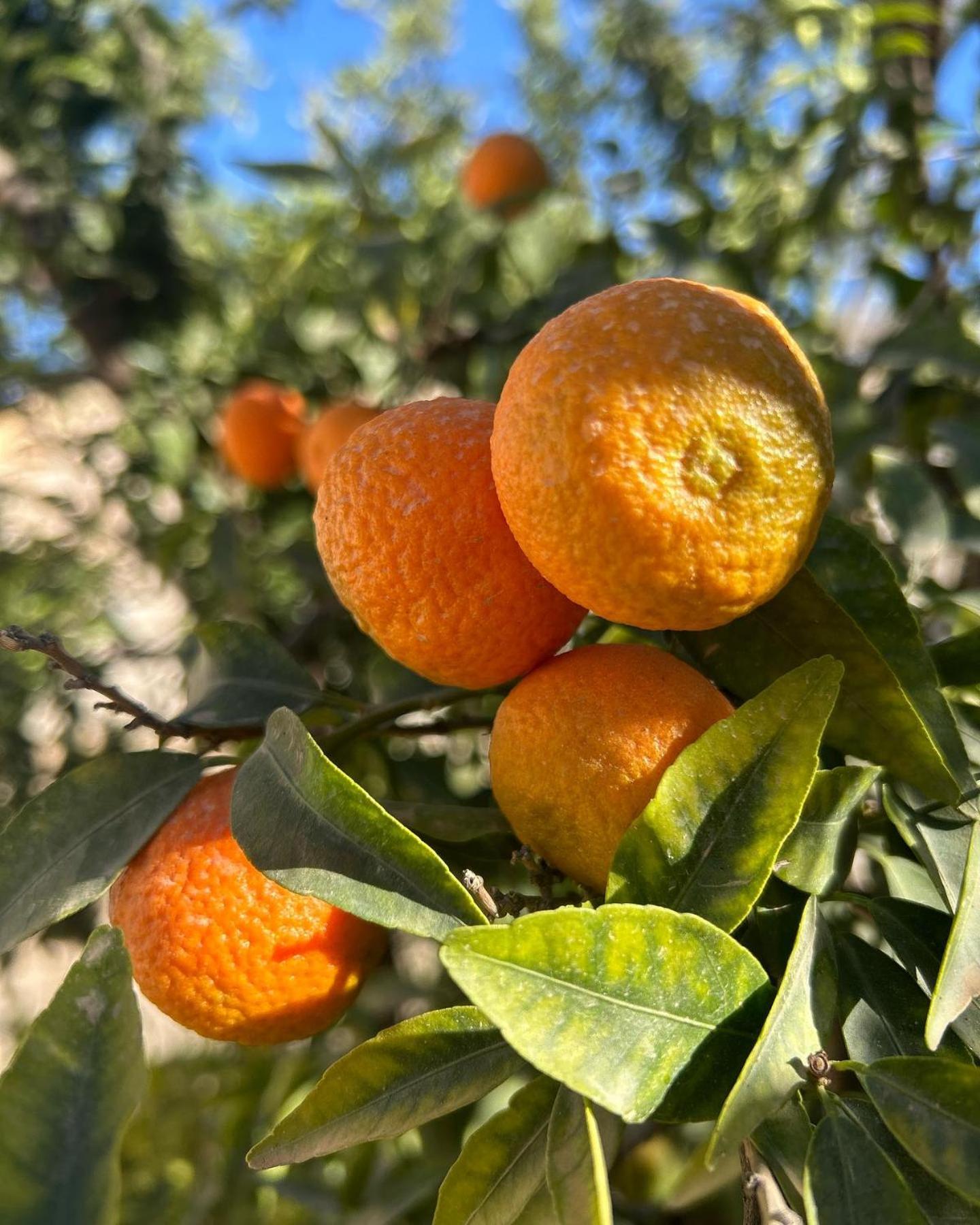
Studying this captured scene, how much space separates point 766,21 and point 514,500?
1.21 m

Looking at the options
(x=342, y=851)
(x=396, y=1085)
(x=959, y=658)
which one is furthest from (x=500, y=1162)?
(x=959, y=658)

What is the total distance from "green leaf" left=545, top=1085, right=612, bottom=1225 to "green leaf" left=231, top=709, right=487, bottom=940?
0.09 meters

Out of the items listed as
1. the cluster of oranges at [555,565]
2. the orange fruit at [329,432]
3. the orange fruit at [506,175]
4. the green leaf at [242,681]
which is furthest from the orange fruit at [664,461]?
the orange fruit at [506,175]

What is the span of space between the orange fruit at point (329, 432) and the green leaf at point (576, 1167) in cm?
86

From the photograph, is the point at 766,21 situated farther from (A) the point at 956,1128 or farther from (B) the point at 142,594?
(A) the point at 956,1128

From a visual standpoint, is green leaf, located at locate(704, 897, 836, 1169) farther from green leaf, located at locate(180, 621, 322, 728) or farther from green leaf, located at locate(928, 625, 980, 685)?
green leaf, located at locate(180, 621, 322, 728)

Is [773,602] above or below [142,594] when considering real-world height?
above

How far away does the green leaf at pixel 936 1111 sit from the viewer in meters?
0.39

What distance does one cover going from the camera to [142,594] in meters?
1.64

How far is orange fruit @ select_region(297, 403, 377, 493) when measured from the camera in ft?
3.98

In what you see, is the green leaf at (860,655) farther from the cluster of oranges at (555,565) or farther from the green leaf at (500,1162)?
the green leaf at (500,1162)

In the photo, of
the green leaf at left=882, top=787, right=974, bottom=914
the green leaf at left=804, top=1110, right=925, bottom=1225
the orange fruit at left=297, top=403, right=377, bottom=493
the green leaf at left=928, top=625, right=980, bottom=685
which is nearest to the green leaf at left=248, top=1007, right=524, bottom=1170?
the green leaf at left=804, top=1110, right=925, bottom=1225

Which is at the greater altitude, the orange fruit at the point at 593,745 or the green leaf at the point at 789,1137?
the orange fruit at the point at 593,745

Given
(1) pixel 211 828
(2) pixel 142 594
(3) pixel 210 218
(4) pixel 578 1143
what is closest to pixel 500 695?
(1) pixel 211 828
